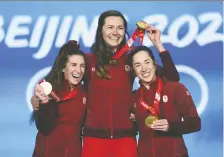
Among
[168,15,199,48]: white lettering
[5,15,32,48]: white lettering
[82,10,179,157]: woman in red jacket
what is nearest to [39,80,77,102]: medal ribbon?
[82,10,179,157]: woman in red jacket

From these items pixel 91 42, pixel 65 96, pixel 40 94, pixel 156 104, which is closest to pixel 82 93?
pixel 65 96

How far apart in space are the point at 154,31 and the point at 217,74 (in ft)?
5.42

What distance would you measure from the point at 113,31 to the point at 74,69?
1.13 feet

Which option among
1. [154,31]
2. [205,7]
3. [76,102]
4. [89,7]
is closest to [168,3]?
[205,7]

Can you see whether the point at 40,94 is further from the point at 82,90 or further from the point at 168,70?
the point at 168,70

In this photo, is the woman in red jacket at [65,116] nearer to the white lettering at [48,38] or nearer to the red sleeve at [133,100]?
the red sleeve at [133,100]

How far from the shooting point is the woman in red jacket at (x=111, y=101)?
381 cm

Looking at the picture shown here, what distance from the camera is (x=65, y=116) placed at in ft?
12.4

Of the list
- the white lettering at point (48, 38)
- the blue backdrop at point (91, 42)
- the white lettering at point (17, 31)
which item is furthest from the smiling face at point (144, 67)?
the white lettering at point (17, 31)

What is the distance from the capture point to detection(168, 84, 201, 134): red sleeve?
3.55 metres

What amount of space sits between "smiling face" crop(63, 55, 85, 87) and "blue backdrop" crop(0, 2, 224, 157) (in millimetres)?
1520

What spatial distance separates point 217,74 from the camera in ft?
17.7

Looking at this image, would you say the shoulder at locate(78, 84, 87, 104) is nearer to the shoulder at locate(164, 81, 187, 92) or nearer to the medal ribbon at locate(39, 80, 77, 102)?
the medal ribbon at locate(39, 80, 77, 102)

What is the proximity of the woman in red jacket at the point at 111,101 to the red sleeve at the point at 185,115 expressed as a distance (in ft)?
0.79
